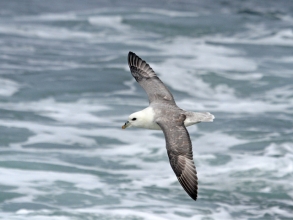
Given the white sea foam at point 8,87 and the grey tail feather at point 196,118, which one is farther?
the white sea foam at point 8,87

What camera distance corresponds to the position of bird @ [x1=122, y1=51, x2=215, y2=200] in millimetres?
9805

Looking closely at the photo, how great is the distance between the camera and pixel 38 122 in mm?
16594

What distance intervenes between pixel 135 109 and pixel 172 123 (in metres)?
7.47

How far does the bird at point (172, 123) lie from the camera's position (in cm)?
980

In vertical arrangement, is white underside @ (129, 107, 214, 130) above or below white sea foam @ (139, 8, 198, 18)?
below

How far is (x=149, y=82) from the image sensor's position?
1203cm

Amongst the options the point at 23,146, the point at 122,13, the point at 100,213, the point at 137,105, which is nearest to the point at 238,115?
the point at 137,105

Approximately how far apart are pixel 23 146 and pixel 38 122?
5.12 feet

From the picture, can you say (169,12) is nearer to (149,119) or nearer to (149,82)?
(149,82)

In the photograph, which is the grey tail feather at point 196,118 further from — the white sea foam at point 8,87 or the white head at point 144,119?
the white sea foam at point 8,87

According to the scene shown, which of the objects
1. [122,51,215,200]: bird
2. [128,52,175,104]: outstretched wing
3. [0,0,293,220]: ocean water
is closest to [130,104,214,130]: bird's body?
[122,51,215,200]: bird

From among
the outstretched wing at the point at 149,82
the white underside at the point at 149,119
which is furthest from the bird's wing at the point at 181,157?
the outstretched wing at the point at 149,82

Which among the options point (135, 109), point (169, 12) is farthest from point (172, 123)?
point (169, 12)

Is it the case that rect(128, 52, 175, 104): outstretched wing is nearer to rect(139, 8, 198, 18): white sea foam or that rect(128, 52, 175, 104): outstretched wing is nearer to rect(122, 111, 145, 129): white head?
rect(122, 111, 145, 129): white head
